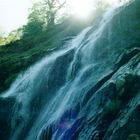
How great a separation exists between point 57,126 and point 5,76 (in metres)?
14.9

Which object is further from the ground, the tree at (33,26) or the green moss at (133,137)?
the green moss at (133,137)

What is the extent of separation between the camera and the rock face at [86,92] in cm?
1474

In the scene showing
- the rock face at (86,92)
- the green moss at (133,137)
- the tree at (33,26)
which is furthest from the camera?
the tree at (33,26)

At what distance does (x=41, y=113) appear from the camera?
76.0 ft

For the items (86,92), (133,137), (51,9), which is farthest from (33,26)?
(133,137)

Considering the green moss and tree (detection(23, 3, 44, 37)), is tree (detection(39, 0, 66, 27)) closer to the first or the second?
tree (detection(23, 3, 44, 37))

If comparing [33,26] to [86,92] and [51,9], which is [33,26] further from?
[86,92]

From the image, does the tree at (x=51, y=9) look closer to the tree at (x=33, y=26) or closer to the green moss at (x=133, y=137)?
the tree at (x=33, y=26)

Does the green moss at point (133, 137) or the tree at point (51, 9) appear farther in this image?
the tree at point (51, 9)

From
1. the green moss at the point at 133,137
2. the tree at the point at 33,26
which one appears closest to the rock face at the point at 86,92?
the green moss at the point at 133,137

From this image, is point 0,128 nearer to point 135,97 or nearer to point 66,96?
point 66,96

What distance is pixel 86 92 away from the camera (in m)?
18.7

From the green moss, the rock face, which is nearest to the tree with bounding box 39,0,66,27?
the rock face

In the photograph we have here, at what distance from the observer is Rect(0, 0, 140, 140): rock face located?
14742 millimetres
